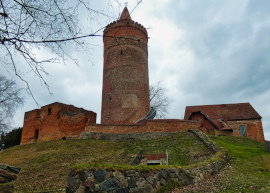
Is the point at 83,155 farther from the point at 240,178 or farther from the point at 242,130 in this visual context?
the point at 242,130

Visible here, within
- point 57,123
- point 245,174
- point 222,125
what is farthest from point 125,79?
point 245,174

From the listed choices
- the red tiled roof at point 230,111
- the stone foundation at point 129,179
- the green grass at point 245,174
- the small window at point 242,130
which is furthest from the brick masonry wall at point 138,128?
the small window at point 242,130

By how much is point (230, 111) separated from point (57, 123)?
25190 mm

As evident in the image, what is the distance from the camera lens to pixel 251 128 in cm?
3241

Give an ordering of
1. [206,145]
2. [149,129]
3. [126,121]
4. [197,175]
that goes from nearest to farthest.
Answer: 1. [197,175]
2. [206,145]
3. [149,129]
4. [126,121]

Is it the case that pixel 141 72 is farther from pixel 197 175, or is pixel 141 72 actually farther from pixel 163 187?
pixel 163 187

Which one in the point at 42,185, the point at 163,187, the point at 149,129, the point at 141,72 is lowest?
the point at 42,185

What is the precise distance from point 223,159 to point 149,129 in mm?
9314

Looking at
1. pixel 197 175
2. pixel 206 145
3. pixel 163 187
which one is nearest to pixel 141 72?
pixel 206 145

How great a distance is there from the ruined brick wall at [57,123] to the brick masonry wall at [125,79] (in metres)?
2.79

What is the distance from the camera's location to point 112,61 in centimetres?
2659

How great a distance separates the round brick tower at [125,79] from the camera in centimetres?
2480

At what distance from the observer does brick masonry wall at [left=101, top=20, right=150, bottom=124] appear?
977 inches

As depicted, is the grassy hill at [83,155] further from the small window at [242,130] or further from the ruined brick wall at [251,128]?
the small window at [242,130]
